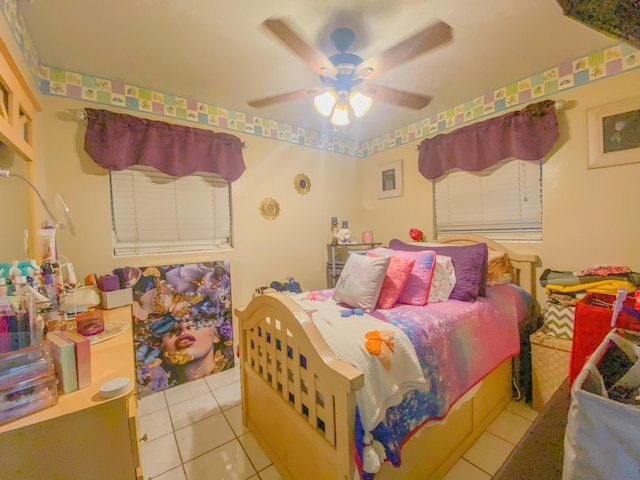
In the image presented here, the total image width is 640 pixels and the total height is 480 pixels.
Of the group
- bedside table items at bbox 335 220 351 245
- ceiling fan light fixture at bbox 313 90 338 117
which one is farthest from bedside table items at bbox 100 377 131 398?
bedside table items at bbox 335 220 351 245

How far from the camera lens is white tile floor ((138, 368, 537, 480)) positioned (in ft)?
5.00

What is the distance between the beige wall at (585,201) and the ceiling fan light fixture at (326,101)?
1824 millimetres

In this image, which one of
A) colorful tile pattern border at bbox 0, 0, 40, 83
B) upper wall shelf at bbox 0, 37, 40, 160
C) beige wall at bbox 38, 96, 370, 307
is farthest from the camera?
beige wall at bbox 38, 96, 370, 307

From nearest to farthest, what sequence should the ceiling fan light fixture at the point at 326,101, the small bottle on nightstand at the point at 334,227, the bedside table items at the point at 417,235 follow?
the ceiling fan light fixture at the point at 326,101
the bedside table items at the point at 417,235
the small bottle on nightstand at the point at 334,227

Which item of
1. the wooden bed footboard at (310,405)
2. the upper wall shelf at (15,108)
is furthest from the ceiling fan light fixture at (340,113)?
the upper wall shelf at (15,108)

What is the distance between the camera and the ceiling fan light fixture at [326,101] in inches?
66.1

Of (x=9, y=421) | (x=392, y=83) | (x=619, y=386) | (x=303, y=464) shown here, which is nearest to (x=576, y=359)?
(x=619, y=386)

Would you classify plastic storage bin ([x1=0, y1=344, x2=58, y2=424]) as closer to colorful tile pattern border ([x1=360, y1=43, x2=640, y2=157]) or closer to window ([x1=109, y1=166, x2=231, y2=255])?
window ([x1=109, y1=166, x2=231, y2=255])

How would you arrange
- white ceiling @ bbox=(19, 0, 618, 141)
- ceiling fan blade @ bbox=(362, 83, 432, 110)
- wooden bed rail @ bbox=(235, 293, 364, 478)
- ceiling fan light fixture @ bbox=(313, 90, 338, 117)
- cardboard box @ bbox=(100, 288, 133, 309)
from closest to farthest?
wooden bed rail @ bbox=(235, 293, 364, 478), white ceiling @ bbox=(19, 0, 618, 141), ceiling fan light fixture @ bbox=(313, 90, 338, 117), ceiling fan blade @ bbox=(362, 83, 432, 110), cardboard box @ bbox=(100, 288, 133, 309)

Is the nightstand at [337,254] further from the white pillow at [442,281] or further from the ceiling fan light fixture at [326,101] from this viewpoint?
the ceiling fan light fixture at [326,101]

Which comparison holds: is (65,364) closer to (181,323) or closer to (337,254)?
(181,323)

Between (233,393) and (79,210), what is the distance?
1.88 metres

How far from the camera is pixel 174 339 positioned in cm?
237

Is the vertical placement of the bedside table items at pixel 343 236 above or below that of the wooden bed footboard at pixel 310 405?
A: above
